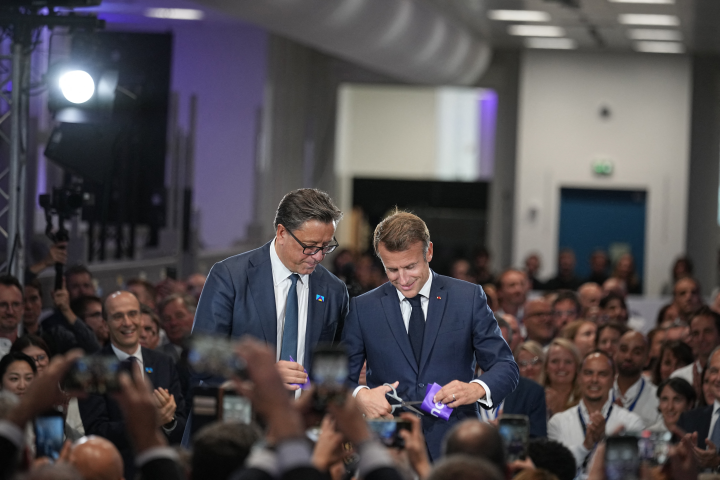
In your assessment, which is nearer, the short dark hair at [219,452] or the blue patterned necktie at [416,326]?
the short dark hair at [219,452]

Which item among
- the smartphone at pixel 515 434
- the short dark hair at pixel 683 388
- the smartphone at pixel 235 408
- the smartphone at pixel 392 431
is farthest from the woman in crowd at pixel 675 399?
the smartphone at pixel 235 408

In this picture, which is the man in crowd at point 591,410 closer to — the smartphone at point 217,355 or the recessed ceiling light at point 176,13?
the smartphone at point 217,355

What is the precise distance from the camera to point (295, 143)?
14.0 m

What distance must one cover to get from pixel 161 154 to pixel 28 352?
5.79 m

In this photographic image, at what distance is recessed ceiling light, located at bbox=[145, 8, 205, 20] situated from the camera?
1171cm

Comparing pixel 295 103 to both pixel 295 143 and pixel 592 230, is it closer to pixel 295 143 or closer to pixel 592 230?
pixel 295 143

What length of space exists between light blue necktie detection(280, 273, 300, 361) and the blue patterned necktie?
1.21 feet

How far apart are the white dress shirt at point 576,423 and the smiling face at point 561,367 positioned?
362mm

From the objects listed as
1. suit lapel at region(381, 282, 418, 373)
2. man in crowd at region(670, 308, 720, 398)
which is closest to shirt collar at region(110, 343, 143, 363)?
suit lapel at region(381, 282, 418, 373)

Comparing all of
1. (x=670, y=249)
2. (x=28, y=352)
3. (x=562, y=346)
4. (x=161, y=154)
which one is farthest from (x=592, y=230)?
(x=28, y=352)

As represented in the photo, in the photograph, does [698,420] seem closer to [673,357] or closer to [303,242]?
[673,357]

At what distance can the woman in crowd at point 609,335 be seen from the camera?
5792mm

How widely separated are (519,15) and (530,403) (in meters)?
8.12

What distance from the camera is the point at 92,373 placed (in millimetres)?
2006
